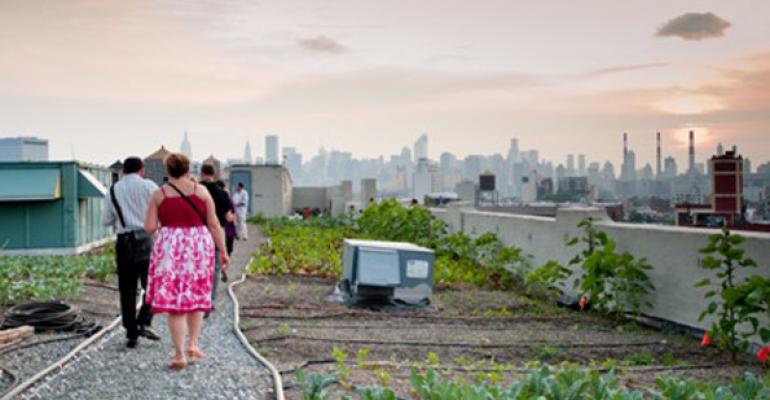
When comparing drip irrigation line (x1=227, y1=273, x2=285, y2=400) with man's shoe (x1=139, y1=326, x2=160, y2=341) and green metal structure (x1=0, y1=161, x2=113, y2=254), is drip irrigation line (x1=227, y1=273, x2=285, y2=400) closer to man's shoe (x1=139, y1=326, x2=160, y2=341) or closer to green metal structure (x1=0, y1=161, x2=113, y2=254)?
man's shoe (x1=139, y1=326, x2=160, y2=341)

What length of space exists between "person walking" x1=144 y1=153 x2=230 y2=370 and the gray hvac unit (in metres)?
5.05

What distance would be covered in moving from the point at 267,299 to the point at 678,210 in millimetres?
34963

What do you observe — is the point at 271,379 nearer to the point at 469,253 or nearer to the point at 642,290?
the point at 642,290

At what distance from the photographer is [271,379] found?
Answer: 6.78m

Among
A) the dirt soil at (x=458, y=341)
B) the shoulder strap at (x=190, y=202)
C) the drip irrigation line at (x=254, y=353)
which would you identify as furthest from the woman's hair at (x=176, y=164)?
the dirt soil at (x=458, y=341)

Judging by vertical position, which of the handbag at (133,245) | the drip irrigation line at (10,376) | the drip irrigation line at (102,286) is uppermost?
the handbag at (133,245)

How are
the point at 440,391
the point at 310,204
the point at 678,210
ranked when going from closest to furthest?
the point at 440,391, the point at 678,210, the point at 310,204

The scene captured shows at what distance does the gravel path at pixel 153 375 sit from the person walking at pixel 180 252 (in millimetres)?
330

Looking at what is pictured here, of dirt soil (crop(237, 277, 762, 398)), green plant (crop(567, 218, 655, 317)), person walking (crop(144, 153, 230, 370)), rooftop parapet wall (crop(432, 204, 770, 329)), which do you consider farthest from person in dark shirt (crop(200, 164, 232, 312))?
rooftop parapet wall (crop(432, 204, 770, 329))

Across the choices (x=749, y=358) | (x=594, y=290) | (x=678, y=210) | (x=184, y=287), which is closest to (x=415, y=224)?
(x=594, y=290)

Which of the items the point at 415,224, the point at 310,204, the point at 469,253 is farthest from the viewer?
the point at 310,204

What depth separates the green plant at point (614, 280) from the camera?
36.3ft

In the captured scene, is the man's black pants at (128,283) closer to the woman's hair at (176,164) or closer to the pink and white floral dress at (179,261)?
the pink and white floral dress at (179,261)

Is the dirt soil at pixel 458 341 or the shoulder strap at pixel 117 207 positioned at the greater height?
the shoulder strap at pixel 117 207
